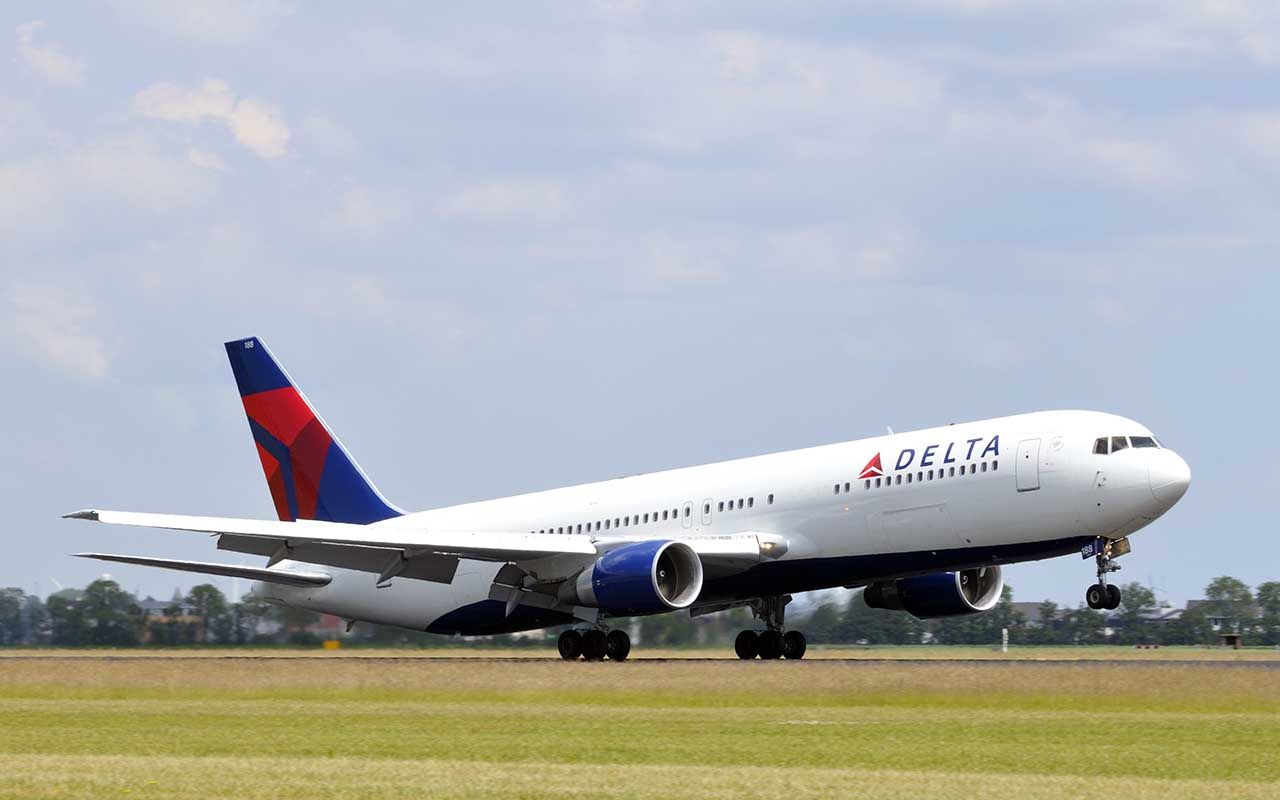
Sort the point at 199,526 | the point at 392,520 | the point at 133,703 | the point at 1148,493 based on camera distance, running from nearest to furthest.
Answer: the point at 133,703 < the point at 1148,493 < the point at 199,526 < the point at 392,520

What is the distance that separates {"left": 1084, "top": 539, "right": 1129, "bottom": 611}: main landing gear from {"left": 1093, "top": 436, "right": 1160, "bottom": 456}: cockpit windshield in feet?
5.56

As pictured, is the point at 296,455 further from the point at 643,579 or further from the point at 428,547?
the point at 643,579

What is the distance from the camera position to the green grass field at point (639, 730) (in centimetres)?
1741

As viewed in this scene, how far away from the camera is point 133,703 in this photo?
29344mm

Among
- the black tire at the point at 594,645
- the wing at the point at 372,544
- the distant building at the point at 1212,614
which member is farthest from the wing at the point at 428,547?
the distant building at the point at 1212,614

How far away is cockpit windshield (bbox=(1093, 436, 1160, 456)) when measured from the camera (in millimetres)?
35619

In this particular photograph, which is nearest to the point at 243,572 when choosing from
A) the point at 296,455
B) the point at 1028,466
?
the point at 296,455

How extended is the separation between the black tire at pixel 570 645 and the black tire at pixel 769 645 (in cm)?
423

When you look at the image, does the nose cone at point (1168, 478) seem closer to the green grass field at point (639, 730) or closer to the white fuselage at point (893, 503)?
the white fuselage at point (893, 503)

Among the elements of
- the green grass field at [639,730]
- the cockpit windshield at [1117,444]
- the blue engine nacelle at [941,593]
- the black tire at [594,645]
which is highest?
the cockpit windshield at [1117,444]

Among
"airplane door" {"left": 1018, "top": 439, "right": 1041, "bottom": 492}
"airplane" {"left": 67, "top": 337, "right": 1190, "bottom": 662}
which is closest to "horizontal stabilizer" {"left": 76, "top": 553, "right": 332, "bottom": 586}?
"airplane" {"left": 67, "top": 337, "right": 1190, "bottom": 662}

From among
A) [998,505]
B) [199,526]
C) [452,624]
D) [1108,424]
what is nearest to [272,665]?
[199,526]

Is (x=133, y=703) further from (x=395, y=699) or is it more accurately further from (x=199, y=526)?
(x=199, y=526)

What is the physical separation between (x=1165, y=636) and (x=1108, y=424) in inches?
893
